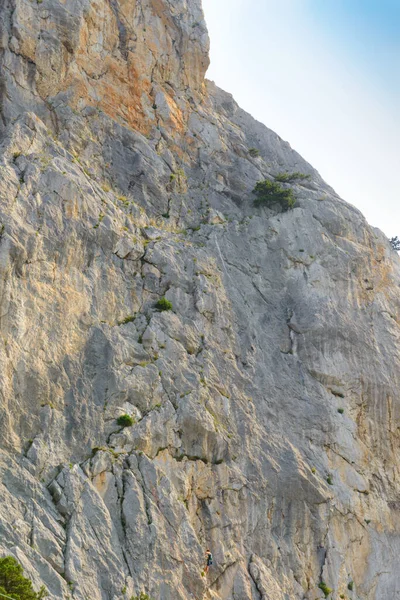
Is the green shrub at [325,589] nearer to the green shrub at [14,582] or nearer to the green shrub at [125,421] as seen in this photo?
the green shrub at [125,421]

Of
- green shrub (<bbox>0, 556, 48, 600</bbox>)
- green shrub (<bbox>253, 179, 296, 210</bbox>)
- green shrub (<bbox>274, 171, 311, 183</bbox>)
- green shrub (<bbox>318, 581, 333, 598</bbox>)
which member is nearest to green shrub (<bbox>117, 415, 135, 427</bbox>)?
green shrub (<bbox>0, 556, 48, 600</bbox>)

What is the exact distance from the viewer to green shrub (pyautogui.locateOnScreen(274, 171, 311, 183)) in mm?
43406

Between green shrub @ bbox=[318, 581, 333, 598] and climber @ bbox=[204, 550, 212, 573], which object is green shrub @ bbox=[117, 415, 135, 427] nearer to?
climber @ bbox=[204, 550, 212, 573]

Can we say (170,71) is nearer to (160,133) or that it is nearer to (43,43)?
(160,133)

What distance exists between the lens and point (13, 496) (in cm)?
2009

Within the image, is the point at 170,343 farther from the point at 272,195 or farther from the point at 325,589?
the point at 272,195

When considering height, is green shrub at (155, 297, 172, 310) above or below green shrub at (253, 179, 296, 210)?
below

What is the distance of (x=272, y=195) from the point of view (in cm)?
4016

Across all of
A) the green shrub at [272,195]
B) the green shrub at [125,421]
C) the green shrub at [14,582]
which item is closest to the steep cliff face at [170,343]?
the green shrub at [125,421]

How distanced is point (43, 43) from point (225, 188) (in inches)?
558

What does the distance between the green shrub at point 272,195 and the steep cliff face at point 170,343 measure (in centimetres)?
101

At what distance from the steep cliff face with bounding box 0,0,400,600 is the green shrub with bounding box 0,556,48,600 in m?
1.33

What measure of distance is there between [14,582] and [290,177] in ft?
111

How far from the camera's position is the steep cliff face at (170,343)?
2267 centimetres
